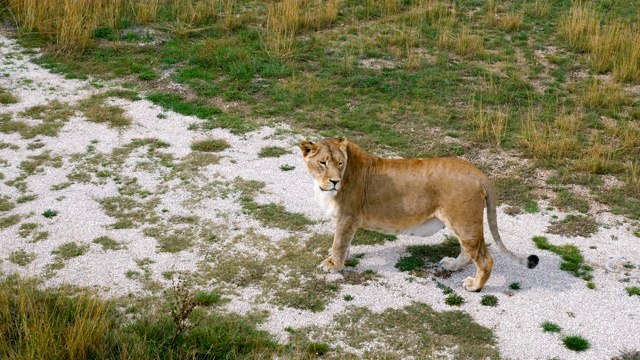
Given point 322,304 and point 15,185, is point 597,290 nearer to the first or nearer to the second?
point 322,304

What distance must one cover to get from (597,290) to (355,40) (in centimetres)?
830

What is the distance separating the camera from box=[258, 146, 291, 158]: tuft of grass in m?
10.8

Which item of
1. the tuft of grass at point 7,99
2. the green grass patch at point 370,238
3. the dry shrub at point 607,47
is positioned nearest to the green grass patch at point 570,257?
the green grass patch at point 370,238

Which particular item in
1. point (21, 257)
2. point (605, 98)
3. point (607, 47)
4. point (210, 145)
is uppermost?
point (607, 47)

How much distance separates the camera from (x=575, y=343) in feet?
22.8

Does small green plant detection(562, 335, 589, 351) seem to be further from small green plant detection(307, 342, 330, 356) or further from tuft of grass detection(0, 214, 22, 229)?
tuft of grass detection(0, 214, 22, 229)

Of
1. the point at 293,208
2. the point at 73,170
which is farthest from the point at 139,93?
the point at 293,208

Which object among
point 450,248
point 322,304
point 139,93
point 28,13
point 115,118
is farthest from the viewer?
point 28,13

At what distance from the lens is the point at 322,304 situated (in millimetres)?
7504

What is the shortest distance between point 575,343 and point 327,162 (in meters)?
2.98

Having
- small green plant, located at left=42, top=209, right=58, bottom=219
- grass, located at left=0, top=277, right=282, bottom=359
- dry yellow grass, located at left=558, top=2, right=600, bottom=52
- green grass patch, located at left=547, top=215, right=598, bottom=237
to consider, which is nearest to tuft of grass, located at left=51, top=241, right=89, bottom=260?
small green plant, located at left=42, top=209, right=58, bottom=219

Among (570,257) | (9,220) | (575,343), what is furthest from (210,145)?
(575,343)

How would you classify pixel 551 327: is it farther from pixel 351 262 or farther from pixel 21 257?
pixel 21 257

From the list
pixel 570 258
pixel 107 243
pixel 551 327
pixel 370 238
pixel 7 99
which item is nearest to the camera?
pixel 551 327
